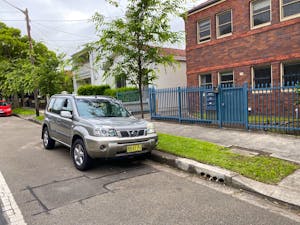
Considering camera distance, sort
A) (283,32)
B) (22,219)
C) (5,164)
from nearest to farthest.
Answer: (22,219) < (5,164) < (283,32)

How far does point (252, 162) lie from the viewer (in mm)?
5246

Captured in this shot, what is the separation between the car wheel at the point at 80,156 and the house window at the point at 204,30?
11519mm

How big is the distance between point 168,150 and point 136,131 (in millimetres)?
1297

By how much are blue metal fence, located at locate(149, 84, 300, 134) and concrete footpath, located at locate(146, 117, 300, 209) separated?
0.51 metres

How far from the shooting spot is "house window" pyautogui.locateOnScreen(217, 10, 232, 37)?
44.5 feet

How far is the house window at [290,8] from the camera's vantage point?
1091 cm

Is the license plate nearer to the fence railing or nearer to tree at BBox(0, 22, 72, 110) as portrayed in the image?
the fence railing

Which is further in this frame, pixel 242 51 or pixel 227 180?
pixel 242 51

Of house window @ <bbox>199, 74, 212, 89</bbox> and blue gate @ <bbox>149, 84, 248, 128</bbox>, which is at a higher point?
house window @ <bbox>199, 74, 212, 89</bbox>

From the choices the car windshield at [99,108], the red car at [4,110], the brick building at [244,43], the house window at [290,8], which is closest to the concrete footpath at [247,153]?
the car windshield at [99,108]

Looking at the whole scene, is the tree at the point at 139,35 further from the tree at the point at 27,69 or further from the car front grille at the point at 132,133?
the tree at the point at 27,69

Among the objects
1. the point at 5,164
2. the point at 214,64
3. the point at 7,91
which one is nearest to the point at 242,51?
the point at 214,64

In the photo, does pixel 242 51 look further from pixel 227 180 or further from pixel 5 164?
pixel 5 164

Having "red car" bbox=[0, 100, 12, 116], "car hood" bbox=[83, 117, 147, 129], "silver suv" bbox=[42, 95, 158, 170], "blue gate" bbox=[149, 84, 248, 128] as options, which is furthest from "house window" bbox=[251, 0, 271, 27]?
"red car" bbox=[0, 100, 12, 116]
